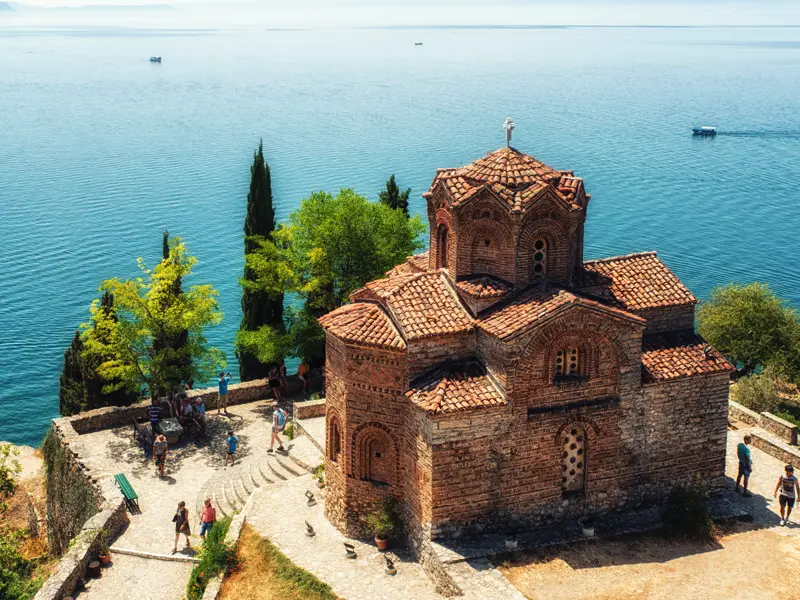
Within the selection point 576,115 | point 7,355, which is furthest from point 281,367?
point 576,115

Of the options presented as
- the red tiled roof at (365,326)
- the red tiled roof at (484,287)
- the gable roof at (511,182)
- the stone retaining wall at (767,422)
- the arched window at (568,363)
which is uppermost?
the gable roof at (511,182)

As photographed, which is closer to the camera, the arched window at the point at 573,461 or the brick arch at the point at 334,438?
the arched window at the point at 573,461

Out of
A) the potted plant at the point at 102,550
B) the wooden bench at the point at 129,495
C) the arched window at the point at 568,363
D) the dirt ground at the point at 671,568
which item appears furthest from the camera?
the wooden bench at the point at 129,495

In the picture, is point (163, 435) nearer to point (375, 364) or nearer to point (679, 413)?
point (375, 364)

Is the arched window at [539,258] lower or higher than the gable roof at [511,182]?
lower

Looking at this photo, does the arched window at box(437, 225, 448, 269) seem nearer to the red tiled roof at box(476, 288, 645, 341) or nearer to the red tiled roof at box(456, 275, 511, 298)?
the red tiled roof at box(456, 275, 511, 298)

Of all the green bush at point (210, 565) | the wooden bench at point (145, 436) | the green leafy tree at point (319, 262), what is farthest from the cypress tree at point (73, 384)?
the green bush at point (210, 565)

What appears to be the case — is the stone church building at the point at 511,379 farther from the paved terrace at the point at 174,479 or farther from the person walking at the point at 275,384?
→ the person walking at the point at 275,384

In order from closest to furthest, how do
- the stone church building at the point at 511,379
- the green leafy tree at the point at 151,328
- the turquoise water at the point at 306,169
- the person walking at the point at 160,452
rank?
1. the stone church building at the point at 511,379
2. the person walking at the point at 160,452
3. the green leafy tree at the point at 151,328
4. the turquoise water at the point at 306,169

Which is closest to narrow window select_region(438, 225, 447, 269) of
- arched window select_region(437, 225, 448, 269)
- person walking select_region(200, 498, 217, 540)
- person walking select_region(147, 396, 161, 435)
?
arched window select_region(437, 225, 448, 269)

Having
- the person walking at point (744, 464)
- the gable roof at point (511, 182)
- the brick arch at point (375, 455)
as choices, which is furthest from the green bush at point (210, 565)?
the person walking at point (744, 464)
